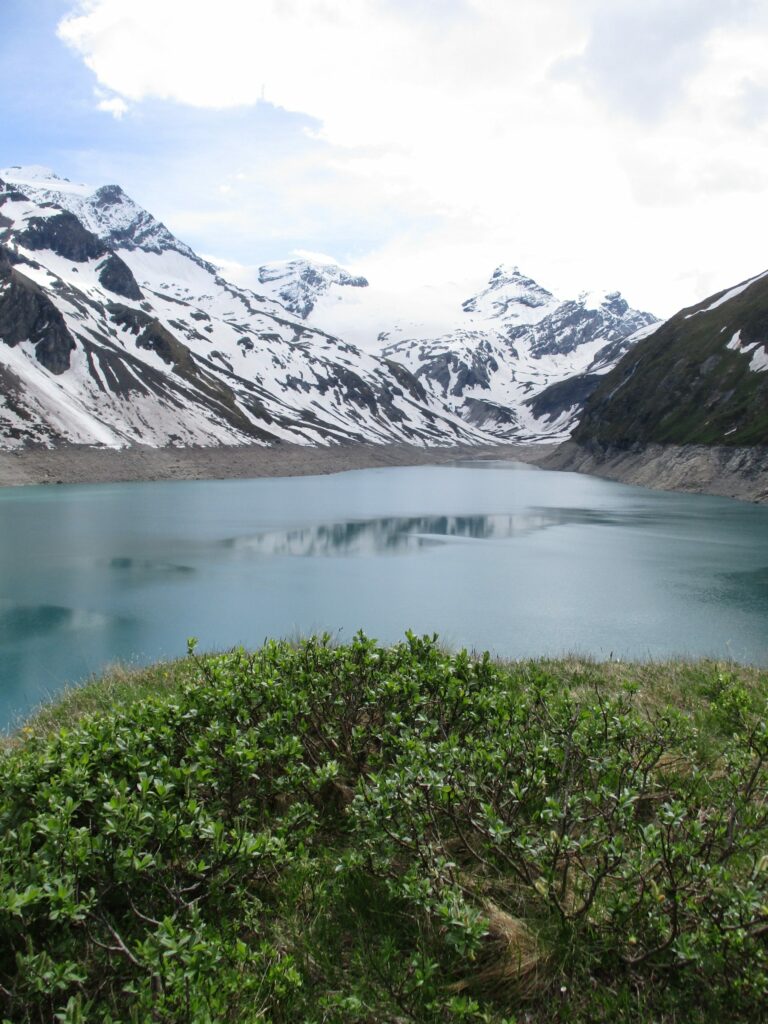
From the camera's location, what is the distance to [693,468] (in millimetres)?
85688

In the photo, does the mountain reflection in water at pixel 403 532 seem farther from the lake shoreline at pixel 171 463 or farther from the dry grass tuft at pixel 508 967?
the lake shoreline at pixel 171 463

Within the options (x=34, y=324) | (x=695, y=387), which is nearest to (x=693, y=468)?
(x=695, y=387)

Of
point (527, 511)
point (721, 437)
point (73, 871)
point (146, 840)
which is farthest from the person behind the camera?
point (721, 437)

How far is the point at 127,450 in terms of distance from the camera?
10656cm

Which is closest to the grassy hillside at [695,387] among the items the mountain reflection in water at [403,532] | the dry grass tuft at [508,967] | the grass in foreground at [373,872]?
the mountain reflection in water at [403,532]

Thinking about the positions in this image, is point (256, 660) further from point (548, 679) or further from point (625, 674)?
point (625, 674)

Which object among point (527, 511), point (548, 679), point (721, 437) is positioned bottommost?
point (527, 511)

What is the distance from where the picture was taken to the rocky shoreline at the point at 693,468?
7450 centimetres

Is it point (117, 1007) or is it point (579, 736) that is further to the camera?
point (579, 736)

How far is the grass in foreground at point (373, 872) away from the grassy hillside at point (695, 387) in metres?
82.5

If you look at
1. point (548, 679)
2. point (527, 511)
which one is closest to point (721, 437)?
point (527, 511)

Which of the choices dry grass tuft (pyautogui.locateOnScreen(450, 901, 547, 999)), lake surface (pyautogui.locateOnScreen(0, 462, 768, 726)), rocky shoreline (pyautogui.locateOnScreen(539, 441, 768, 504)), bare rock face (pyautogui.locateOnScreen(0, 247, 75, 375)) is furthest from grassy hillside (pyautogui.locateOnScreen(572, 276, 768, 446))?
bare rock face (pyautogui.locateOnScreen(0, 247, 75, 375))

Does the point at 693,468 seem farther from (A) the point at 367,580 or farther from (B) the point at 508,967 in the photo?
(B) the point at 508,967

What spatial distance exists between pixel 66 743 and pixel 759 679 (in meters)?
11.6
